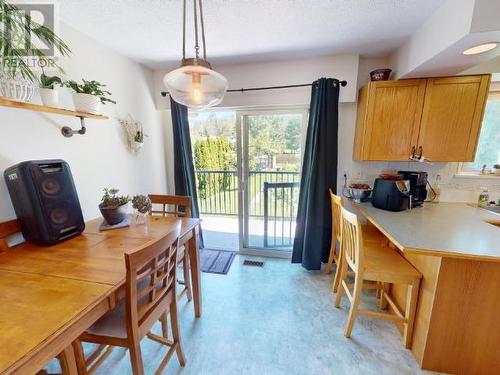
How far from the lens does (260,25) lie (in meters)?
1.68

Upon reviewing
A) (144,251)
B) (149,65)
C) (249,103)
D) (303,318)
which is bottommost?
(303,318)

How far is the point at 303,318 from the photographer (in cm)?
181

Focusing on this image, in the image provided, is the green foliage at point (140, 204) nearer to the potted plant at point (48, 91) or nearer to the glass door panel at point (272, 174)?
the potted plant at point (48, 91)

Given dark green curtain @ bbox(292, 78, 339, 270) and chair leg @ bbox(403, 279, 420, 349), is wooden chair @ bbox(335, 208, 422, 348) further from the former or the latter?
dark green curtain @ bbox(292, 78, 339, 270)

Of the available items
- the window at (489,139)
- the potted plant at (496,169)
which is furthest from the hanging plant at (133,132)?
the potted plant at (496,169)

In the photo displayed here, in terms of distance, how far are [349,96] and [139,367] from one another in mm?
2627

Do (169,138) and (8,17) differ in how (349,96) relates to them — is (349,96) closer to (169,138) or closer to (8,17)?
(169,138)

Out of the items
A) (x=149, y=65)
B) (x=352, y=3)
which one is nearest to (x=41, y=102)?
(x=149, y=65)

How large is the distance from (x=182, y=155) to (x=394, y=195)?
224 centimetres

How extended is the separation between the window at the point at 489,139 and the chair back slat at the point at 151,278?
9.62 feet

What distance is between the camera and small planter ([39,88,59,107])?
139 centimetres

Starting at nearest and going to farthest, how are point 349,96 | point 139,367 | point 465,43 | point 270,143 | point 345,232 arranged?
1. point 139,367
2. point 465,43
3. point 345,232
4. point 349,96
5. point 270,143

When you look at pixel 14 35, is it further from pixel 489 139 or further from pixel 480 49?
pixel 489 139

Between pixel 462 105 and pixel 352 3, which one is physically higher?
pixel 352 3
